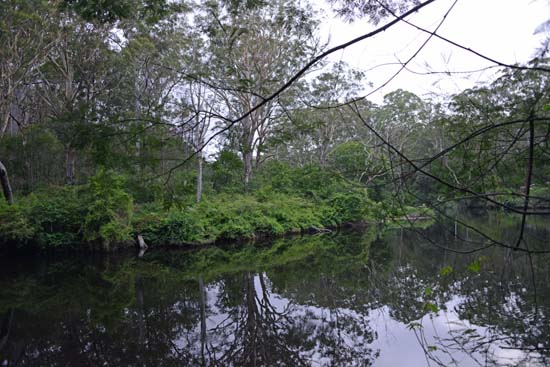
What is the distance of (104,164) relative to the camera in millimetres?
2688

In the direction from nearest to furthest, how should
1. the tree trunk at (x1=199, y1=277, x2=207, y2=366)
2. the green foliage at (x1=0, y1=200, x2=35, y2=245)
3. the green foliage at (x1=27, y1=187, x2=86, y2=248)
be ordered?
the tree trunk at (x1=199, y1=277, x2=207, y2=366), the green foliage at (x1=0, y1=200, x2=35, y2=245), the green foliage at (x1=27, y1=187, x2=86, y2=248)

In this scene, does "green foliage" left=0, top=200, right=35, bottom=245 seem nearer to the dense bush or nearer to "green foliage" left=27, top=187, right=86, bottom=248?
the dense bush

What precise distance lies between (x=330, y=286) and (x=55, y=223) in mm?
7342

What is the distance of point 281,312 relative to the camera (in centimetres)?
548

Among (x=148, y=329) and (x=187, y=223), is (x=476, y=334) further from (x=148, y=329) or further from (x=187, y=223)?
(x=187, y=223)

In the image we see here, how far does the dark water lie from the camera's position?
3967mm

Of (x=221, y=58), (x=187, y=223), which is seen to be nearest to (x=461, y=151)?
(x=187, y=223)

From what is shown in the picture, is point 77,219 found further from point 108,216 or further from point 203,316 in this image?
point 203,316

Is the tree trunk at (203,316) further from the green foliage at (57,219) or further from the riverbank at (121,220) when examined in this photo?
the green foliage at (57,219)

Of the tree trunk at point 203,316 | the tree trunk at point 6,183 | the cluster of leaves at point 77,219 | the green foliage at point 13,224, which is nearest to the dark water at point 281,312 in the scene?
the tree trunk at point 203,316

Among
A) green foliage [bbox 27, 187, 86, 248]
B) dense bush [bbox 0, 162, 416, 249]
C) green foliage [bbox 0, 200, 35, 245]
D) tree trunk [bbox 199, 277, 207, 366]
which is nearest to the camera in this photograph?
tree trunk [bbox 199, 277, 207, 366]

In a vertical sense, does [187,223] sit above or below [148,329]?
above

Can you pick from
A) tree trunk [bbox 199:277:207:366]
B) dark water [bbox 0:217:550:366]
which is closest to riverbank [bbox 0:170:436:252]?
dark water [bbox 0:217:550:366]

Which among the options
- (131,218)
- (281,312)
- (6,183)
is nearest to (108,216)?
(131,218)
